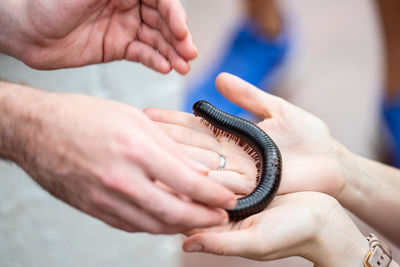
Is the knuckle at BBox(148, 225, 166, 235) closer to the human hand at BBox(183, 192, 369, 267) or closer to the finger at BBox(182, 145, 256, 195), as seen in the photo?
the human hand at BBox(183, 192, 369, 267)

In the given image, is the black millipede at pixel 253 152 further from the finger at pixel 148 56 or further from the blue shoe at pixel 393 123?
the blue shoe at pixel 393 123

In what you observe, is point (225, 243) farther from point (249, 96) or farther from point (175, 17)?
point (175, 17)

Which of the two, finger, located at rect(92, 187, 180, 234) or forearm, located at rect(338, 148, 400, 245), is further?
forearm, located at rect(338, 148, 400, 245)

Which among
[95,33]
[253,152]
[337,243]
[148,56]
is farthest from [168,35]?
[337,243]

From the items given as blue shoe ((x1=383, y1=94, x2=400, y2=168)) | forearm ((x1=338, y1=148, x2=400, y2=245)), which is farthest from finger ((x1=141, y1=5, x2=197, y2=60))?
blue shoe ((x1=383, y1=94, x2=400, y2=168))

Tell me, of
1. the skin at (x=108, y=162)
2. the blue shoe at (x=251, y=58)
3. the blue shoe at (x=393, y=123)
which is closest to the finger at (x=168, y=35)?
the skin at (x=108, y=162)

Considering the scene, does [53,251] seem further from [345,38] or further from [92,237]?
[345,38]
